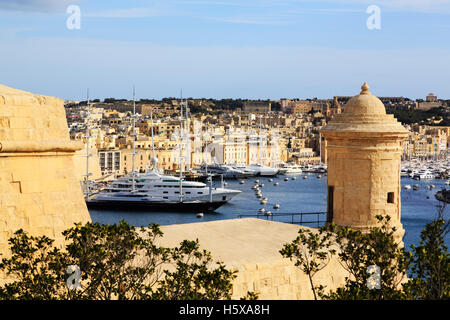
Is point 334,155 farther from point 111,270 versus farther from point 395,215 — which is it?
point 111,270

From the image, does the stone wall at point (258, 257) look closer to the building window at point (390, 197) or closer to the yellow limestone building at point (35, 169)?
the building window at point (390, 197)

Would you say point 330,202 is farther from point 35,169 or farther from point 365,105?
point 35,169

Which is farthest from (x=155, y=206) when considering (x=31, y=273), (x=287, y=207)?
(x=31, y=273)

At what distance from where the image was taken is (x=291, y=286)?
203 inches

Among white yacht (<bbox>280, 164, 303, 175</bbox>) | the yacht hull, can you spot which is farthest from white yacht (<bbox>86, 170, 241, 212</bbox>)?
white yacht (<bbox>280, 164, 303, 175</bbox>)

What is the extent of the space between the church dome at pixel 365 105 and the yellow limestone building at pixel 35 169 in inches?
106

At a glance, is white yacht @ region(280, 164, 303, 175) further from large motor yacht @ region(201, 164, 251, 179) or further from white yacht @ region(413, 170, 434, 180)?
white yacht @ region(413, 170, 434, 180)

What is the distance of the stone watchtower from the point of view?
6035 mm

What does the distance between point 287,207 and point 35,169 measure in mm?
35054

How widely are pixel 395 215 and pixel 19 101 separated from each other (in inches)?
135

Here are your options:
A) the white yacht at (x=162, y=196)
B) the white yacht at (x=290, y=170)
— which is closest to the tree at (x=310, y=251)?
the white yacht at (x=162, y=196)

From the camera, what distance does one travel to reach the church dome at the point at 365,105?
6.08 metres

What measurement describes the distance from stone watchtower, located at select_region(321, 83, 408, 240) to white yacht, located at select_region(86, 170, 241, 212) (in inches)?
1169
